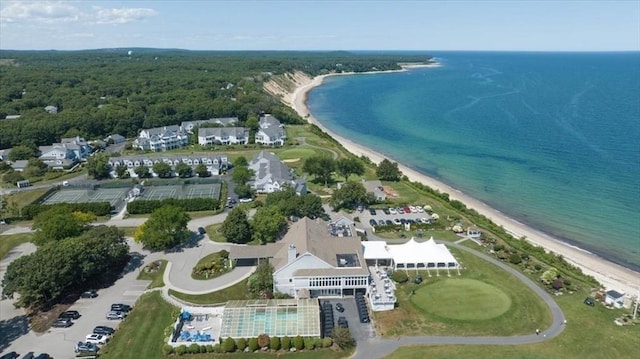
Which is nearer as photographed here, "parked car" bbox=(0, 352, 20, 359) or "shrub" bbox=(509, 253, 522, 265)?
"parked car" bbox=(0, 352, 20, 359)

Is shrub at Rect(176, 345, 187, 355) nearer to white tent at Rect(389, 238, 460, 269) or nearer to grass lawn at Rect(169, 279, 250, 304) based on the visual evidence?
grass lawn at Rect(169, 279, 250, 304)

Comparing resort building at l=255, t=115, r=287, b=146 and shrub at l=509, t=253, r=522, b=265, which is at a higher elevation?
resort building at l=255, t=115, r=287, b=146

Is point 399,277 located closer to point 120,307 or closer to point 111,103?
point 120,307

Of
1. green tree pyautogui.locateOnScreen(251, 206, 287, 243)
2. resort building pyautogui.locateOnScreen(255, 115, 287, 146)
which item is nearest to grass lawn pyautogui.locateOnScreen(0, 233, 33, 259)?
green tree pyautogui.locateOnScreen(251, 206, 287, 243)

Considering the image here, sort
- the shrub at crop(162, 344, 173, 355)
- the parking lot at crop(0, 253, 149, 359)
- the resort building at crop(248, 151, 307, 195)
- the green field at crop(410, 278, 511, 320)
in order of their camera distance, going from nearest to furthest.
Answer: the shrub at crop(162, 344, 173, 355), the parking lot at crop(0, 253, 149, 359), the green field at crop(410, 278, 511, 320), the resort building at crop(248, 151, 307, 195)

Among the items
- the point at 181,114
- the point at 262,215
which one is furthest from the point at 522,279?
the point at 181,114

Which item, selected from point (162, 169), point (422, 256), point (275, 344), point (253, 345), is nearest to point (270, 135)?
point (162, 169)
